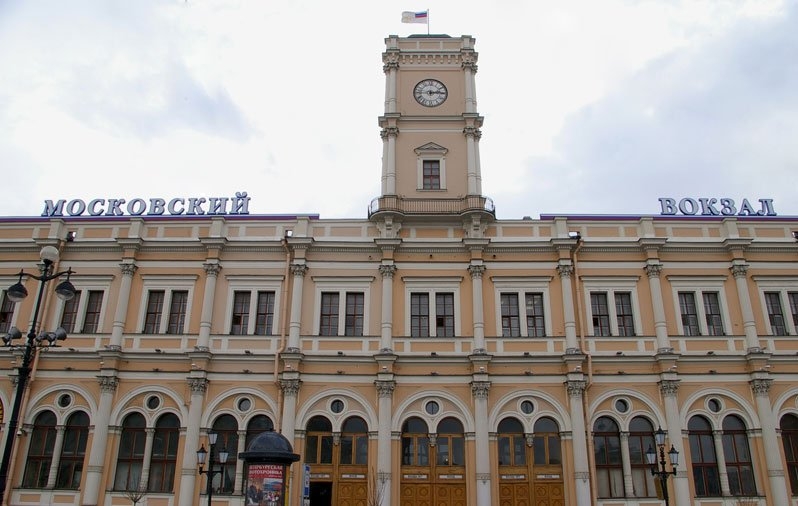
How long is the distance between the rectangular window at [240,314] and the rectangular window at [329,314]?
3470 millimetres

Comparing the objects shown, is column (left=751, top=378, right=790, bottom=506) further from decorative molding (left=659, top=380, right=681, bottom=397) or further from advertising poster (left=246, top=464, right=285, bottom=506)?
advertising poster (left=246, top=464, right=285, bottom=506)

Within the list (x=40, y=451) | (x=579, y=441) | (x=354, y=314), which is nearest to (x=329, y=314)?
(x=354, y=314)

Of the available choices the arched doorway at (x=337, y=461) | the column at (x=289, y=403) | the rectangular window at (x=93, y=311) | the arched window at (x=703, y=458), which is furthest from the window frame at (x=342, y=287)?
the arched window at (x=703, y=458)

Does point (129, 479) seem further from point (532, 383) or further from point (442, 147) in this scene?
point (442, 147)

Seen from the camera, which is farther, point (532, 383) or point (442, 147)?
point (442, 147)

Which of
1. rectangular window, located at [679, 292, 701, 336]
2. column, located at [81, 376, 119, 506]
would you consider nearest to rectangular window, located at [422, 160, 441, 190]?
rectangular window, located at [679, 292, 701, 336]

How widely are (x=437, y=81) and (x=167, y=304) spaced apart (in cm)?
1780

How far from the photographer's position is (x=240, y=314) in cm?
3061

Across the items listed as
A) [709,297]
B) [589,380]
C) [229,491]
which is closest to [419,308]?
[589,380]

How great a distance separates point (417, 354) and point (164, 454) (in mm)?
11822

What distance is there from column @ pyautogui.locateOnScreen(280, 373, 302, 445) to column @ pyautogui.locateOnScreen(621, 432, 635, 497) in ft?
46.4

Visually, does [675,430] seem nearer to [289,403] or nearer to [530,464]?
[530,464]

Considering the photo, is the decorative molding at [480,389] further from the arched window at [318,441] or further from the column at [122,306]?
the column at [122,306]

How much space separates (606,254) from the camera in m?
31.1
